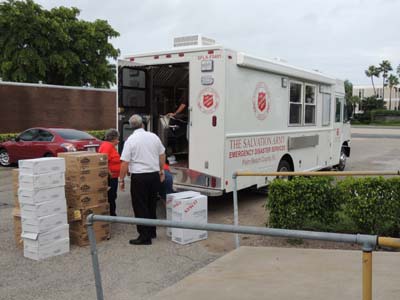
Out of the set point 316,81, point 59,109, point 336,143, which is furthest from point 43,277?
point 59,109

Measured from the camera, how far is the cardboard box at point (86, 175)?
6.08m

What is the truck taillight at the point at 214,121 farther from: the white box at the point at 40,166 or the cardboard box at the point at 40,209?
the cardboard box at the point at 40,209

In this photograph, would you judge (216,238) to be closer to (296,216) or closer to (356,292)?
(296,216)

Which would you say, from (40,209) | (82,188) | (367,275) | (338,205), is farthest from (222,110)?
(367,275)

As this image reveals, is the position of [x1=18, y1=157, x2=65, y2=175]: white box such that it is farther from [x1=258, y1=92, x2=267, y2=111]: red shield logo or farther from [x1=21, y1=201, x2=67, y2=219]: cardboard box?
[x1=258, y1=92, x2=267, y2=111]: red shield logo

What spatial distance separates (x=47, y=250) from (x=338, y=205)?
3937 mm

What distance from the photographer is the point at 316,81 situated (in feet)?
35.3

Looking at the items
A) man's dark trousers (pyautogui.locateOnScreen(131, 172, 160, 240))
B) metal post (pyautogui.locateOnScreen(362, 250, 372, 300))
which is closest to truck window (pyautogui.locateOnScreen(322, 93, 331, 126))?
man's dark trousers (pyautogui.locateOnScreen(131, 172, 160, 240))

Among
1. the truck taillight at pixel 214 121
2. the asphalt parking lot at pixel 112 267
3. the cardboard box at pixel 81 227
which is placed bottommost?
the asphalt parking lot at pixel 112 267

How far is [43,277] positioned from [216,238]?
8.30 feet

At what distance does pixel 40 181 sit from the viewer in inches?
218

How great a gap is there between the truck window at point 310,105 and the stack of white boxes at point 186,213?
15.9ft

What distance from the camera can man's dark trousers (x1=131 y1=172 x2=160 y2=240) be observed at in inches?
249

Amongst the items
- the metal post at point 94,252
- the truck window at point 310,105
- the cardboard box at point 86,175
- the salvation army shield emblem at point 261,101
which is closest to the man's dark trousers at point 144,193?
the cardboard box at point 86,175
